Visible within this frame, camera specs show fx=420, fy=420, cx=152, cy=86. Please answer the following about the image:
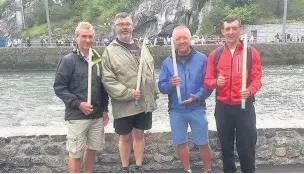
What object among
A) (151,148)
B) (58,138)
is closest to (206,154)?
(151,148)

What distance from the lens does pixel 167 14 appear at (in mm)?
44031

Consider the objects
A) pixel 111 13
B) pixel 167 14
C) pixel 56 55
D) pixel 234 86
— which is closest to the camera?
pixel 234 86

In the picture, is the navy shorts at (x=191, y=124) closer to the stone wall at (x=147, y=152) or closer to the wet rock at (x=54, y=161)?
the stone wall at (x=147, y=152)

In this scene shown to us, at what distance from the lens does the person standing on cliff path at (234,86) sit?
432cm

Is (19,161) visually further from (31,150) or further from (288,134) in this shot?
(288,134)

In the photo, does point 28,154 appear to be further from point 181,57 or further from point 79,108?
point 181,57

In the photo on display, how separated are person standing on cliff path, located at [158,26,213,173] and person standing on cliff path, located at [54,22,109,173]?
0.77 meters

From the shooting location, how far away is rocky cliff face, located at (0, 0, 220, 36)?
44000 mm

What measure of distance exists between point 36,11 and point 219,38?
75.0 ft

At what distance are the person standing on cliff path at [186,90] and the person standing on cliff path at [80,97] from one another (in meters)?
0.77

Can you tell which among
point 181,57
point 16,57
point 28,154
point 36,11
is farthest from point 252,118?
point 36,11

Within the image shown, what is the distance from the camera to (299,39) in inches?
1501

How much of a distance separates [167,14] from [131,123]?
40.1 metres

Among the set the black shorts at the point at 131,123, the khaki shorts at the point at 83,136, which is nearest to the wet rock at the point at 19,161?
the khaki shorts at the point at 83,136
